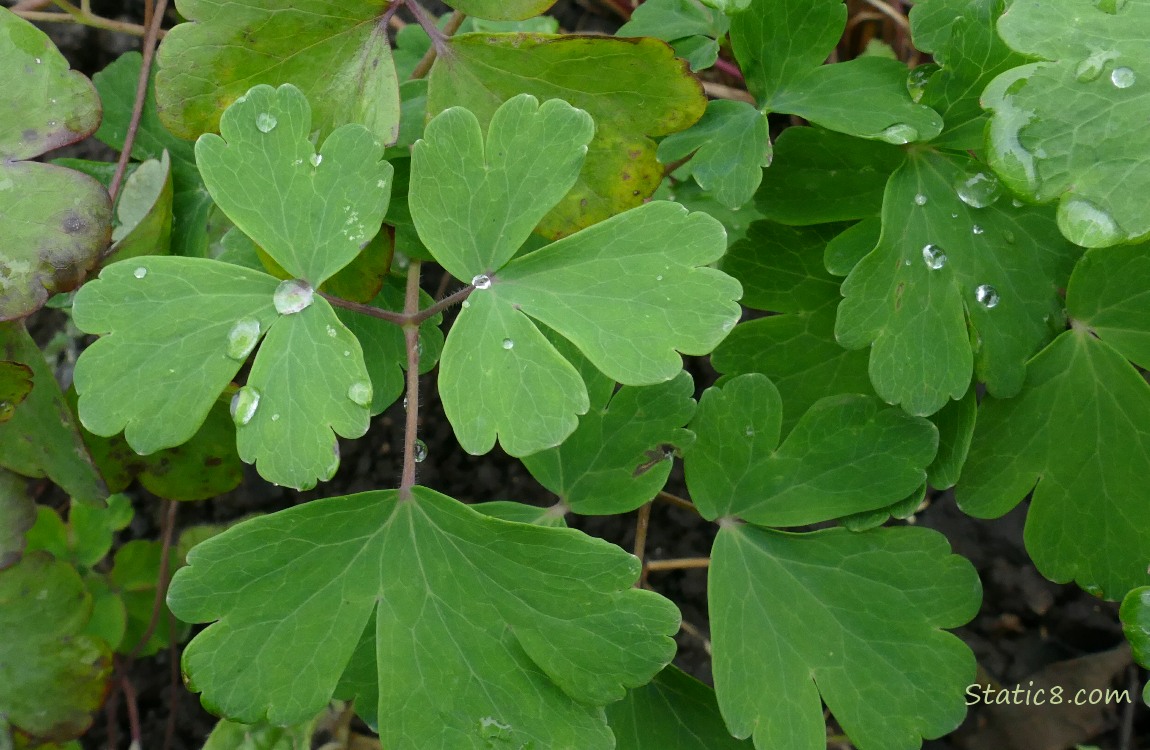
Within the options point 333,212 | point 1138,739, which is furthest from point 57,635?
point 1138,739

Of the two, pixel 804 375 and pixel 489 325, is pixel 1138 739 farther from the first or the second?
pixel 489 325

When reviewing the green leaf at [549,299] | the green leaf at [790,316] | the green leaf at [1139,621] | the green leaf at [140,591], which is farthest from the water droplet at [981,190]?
the green leaf at [140,591]

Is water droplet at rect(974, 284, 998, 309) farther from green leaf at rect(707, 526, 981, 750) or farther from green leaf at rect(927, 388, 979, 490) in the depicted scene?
green leaf at rect(707, 526, 981, 750)

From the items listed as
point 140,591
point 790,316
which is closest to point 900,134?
point 790,316

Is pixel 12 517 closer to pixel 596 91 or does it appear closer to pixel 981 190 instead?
pixel 596 91

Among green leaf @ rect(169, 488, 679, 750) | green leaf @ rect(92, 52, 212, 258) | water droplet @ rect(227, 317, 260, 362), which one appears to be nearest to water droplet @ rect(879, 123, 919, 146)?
green leaf @ rect(169, 488, 679, 750)
